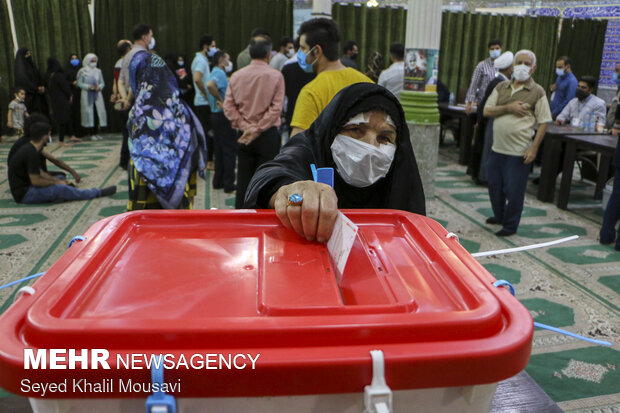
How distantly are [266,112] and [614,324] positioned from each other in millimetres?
2969

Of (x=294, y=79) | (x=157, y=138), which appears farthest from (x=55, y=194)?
(x=157, y=138)

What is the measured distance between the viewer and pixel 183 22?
10.2 m

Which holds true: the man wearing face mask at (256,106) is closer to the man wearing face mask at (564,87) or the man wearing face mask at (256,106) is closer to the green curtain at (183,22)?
the man wearing face mask at (564,87)

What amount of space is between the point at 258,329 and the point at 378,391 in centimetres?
16

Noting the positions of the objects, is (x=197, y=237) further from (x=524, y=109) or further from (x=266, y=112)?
(x=524, y=109)

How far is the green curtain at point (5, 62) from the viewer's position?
9.06 metres

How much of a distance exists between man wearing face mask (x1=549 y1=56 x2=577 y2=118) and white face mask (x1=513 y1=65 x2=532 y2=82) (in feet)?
14.3

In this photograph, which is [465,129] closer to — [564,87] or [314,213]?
[564,87]

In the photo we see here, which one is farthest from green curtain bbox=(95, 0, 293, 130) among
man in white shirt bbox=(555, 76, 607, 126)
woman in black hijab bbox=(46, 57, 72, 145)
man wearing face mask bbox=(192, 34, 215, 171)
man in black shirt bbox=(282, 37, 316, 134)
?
man in white shirt bbox=(555, 76, 607, 126)

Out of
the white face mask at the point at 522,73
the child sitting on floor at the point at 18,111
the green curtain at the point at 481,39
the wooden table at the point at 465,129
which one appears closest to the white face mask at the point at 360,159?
the white face mask at the point at 522,73

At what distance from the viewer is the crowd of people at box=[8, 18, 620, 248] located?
1.53 meters

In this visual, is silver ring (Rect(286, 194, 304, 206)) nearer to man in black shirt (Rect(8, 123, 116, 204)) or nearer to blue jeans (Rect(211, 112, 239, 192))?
blue jeans (Rect(211, 112, 239, 192))

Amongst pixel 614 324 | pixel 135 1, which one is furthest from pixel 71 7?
pixel 614 324

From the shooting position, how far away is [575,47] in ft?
41.5
